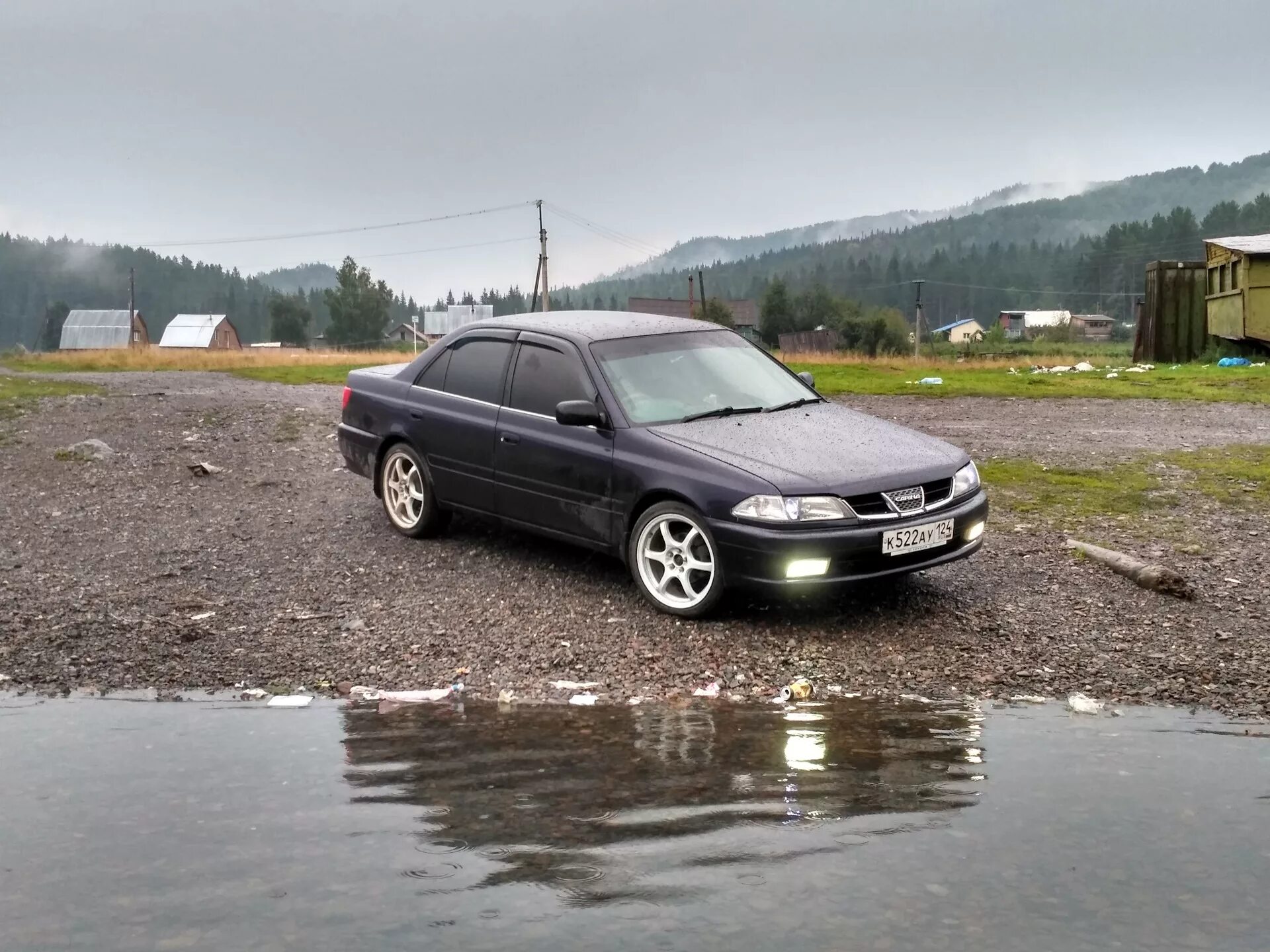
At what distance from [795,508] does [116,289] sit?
188298 mm

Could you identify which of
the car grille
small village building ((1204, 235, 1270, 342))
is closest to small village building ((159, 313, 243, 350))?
small village building ((1204, 235, 1270, 342))

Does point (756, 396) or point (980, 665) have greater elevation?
point (756, 396)

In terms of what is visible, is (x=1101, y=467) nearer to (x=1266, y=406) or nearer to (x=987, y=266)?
(x=1266, y=406)

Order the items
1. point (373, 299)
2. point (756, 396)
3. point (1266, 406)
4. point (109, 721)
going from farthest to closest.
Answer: point (373, 299), point (1266, 406), point (756, 396), point (109, 721)

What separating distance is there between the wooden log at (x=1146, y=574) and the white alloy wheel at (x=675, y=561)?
244 centimetres

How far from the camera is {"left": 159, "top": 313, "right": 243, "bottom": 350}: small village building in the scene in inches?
4825

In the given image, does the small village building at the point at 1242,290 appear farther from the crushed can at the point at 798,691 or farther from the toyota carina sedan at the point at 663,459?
the crushed can at the point at 798,691

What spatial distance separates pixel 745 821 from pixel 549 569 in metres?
3.85

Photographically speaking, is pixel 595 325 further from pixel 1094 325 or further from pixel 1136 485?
pixel 1094 325

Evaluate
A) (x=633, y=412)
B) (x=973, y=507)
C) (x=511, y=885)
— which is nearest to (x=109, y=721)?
(x=511, y=885)

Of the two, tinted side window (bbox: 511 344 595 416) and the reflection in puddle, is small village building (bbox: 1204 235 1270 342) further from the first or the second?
the reflection in puddle

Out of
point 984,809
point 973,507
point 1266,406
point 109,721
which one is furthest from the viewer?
point 1266,406

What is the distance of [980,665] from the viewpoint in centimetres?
543

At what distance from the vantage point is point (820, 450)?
6395 mm
